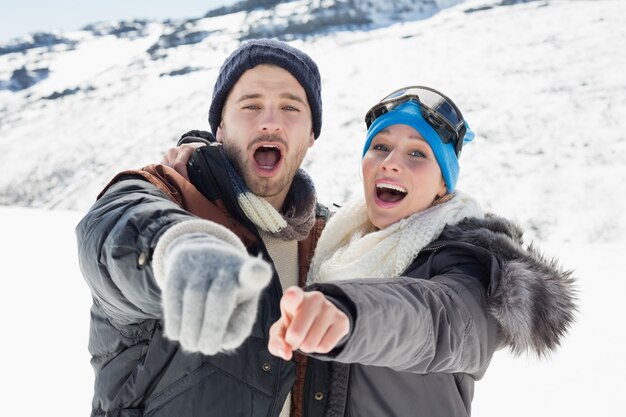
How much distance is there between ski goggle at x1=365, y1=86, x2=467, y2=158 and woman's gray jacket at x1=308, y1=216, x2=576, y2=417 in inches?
15.7

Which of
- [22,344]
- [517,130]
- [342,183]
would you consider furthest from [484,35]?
[22,344]

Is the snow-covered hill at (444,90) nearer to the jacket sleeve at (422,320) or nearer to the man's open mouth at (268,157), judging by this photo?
the man's open mouth at (268,157)

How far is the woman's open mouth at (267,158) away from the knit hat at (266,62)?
28cm

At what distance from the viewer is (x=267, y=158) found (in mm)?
2293

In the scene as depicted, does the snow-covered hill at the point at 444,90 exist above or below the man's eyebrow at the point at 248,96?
below

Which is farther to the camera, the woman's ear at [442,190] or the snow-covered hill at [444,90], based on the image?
the snow-covered hill at [444,90]


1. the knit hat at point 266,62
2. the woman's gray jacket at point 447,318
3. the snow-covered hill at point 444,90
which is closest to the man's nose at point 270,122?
the knit hat at point 266,62

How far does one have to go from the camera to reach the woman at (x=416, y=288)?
3.71ft

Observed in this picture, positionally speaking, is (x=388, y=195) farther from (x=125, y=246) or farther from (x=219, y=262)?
(x=219, y=262)

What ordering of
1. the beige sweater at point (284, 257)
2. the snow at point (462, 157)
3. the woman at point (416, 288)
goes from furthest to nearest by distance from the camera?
the snow at point (462, 157), the beige sweater at point (284, 257), the woman at point (416, 288)

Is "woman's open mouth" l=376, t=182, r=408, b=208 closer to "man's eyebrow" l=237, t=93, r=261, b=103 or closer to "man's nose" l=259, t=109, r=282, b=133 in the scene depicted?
"man's nose" l=259, t=109, r=282, b=133

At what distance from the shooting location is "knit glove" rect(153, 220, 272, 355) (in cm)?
91

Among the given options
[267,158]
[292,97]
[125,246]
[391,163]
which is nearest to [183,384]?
[125,246]

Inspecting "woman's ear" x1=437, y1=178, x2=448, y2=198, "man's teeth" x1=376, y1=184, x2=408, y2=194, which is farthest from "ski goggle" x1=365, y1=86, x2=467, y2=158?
"man's teeth" x1=376, y1=184, x2=408, y2=194
